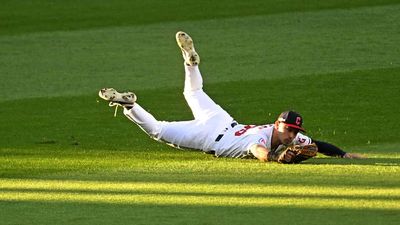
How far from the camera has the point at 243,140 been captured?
40.4 feet

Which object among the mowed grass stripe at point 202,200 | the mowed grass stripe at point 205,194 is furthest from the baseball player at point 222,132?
the mowed grass stripe at point 202,200

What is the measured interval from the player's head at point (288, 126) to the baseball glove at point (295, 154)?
95 mm

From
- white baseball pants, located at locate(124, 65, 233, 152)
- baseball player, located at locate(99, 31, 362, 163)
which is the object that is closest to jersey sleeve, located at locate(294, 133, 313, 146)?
baseball player, located at locate(99, 31, 362, 163)

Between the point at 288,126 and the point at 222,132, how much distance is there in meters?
0.98

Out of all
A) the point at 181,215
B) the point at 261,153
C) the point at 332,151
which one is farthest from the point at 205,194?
the point at 332,151

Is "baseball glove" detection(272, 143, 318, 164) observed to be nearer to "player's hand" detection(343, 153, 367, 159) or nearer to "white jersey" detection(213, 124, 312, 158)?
"white jersey" detection(213, 124, 312, 158)

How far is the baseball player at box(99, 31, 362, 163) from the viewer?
11.9 meters

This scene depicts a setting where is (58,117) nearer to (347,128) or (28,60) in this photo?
(347,128)

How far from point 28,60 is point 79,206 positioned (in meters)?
12.3

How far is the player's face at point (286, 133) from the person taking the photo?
470 inches

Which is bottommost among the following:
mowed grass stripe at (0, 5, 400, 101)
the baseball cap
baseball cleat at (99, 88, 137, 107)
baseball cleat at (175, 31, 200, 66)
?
mowed grass stripe at (0, 5, 400, 101)

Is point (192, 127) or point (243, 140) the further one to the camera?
point (192, 127)

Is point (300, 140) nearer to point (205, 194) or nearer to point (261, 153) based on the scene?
point (261, 153)

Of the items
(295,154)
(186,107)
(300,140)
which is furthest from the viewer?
(186,107)
